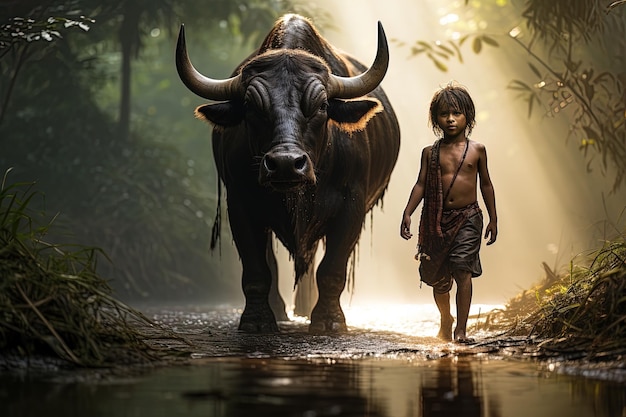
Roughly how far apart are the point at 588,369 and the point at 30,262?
2516 mm

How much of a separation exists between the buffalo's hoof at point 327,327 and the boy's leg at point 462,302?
1.20 metres

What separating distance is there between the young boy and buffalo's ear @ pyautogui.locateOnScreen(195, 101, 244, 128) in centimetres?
135

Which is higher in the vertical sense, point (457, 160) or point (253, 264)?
point (457, 160)

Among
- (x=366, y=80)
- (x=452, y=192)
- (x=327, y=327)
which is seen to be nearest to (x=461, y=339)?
(x=452, y=192)

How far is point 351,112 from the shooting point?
784cm

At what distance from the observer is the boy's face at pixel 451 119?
7070 millimetres

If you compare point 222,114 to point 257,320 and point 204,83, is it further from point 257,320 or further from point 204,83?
point 257,320

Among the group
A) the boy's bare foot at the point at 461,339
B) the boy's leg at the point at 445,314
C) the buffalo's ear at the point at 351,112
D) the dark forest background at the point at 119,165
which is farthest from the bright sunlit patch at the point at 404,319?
the dark forest background at the point at 119,165

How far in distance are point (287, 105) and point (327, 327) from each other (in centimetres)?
160

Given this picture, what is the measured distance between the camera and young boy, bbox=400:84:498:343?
7.02 m

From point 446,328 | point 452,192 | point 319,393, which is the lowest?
point 319,393

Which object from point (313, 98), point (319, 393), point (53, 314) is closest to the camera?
point (319, 393)

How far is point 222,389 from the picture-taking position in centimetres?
416

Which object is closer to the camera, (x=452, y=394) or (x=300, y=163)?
(x=452, y=394)
